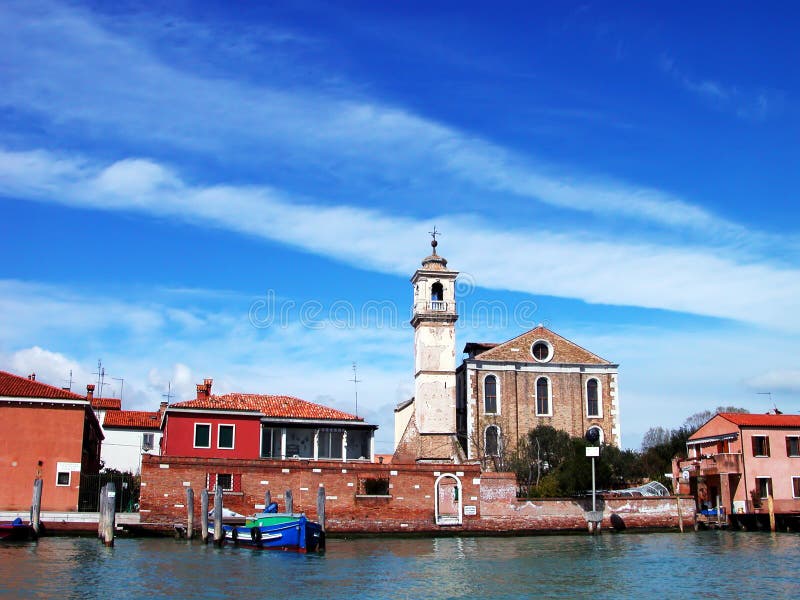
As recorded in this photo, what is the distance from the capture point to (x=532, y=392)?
48.0 metres

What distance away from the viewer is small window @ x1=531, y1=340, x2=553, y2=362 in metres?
48.6

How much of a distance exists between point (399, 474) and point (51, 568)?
15.5 m

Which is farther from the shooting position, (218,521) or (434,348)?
(434,348)

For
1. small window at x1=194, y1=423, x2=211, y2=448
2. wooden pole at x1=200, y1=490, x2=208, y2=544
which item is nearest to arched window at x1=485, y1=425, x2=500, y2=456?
small window at x1=194, y1=423, x2=211, y2=448

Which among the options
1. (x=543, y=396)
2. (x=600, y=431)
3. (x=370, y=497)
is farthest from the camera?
(x=543, y=396)

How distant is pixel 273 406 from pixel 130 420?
1894cm

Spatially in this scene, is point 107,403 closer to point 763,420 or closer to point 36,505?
point 36,505

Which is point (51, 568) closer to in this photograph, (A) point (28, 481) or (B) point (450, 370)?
(A) point (28, 481)

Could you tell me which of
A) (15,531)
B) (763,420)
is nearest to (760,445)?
(763,420)

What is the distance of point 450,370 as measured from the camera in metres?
43.3

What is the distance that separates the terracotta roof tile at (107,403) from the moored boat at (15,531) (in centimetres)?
2928

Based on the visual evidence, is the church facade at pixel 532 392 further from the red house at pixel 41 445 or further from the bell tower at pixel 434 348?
the red house at pixel 41 445

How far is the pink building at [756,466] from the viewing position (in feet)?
133

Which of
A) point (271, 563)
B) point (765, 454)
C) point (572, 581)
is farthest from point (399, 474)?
point (765, 454)
